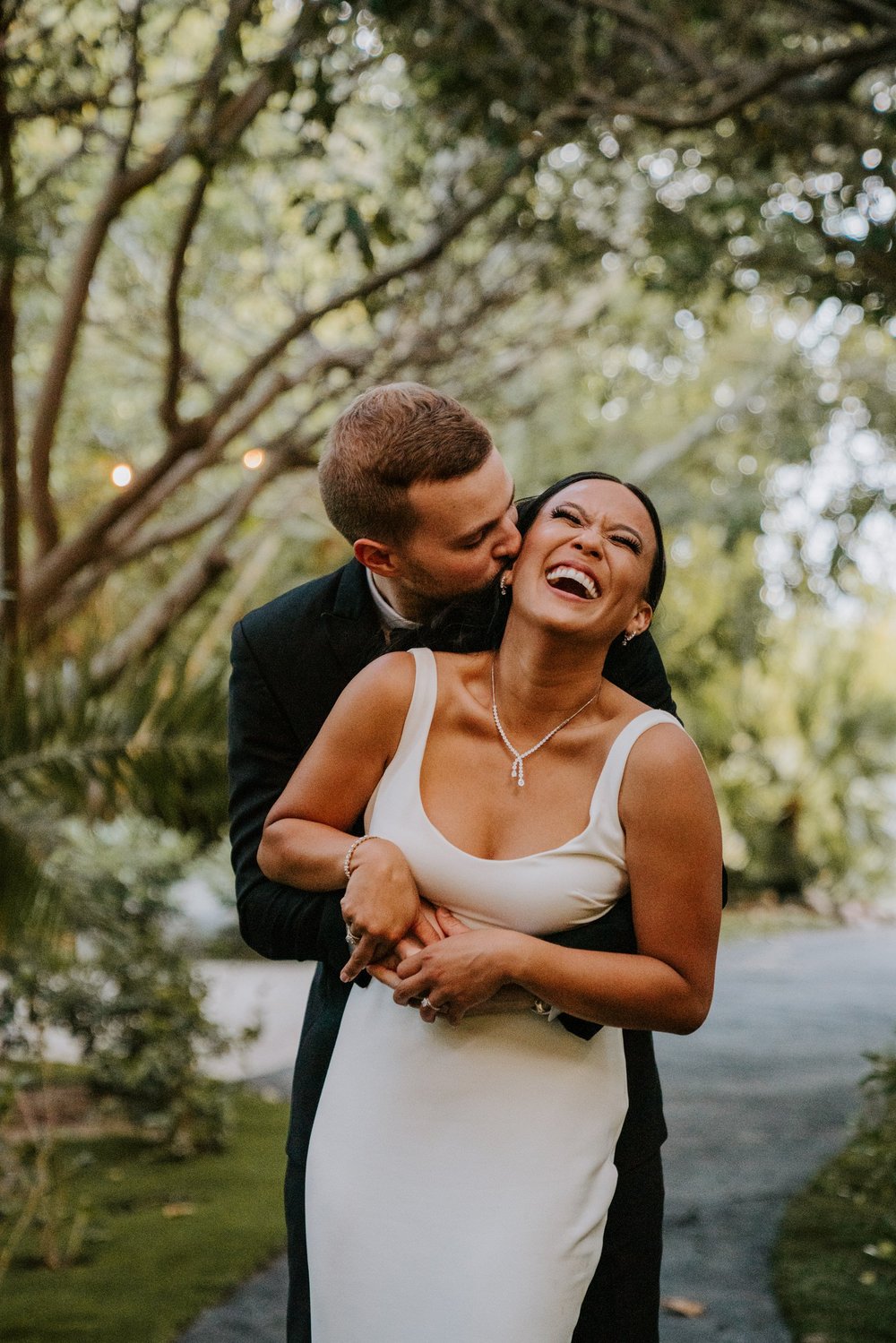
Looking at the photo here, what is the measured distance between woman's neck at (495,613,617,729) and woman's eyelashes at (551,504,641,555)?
0.58 ft

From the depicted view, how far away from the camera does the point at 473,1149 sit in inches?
82.8

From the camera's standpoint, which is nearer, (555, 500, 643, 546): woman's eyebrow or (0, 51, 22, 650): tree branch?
(555, 500, 643, 546): woman's eyebrow

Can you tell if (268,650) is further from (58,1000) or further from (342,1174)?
(58,1000)

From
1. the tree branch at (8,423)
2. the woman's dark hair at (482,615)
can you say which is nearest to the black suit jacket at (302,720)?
the woman's dark hair at (482,615)

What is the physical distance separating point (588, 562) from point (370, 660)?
53cm

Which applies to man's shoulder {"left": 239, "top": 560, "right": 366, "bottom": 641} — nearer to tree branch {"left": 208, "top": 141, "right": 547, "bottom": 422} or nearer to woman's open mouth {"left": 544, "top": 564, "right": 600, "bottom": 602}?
woman's open mouth {"left": 544, "top": 564, "right": 600, "bottom": 602}

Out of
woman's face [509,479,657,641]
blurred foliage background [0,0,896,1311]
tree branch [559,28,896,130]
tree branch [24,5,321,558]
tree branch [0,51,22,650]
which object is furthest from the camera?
tree branch [24,5,321,558]

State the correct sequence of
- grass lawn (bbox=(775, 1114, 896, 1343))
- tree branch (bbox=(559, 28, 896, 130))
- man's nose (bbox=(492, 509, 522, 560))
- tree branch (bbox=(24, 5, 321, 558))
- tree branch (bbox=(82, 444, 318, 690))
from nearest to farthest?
man's nose (bbox=(492, 509, 522, 560)) < grass lawn (bbox=(775, 1114, 896, 1343)) < tree branch (bbox=(559, 28, 896, 130)) < tree branch (bbox=(24, 5, 321, 558)) < tree branch (bbox=(82, 444, 318, 690))

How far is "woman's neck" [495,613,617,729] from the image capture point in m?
2.24

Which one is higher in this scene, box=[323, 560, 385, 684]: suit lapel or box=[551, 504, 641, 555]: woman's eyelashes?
box=[551, 504, 641, 555]: woman's eyelashes

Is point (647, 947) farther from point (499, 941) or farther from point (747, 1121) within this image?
point (747, 1121)

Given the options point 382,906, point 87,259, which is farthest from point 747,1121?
point 382,906

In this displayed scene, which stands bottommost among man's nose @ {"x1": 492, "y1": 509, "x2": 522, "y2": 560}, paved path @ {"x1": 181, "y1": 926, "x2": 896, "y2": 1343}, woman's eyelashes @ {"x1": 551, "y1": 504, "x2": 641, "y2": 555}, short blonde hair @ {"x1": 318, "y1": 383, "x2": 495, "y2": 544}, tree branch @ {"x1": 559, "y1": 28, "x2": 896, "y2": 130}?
paved path @ {"x1": 181, "y1": 926, "x2": 896, "y2": 1343}

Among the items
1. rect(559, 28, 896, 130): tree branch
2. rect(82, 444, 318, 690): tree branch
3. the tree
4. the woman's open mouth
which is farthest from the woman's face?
rect(82, 444, 318, 690): tree branch
